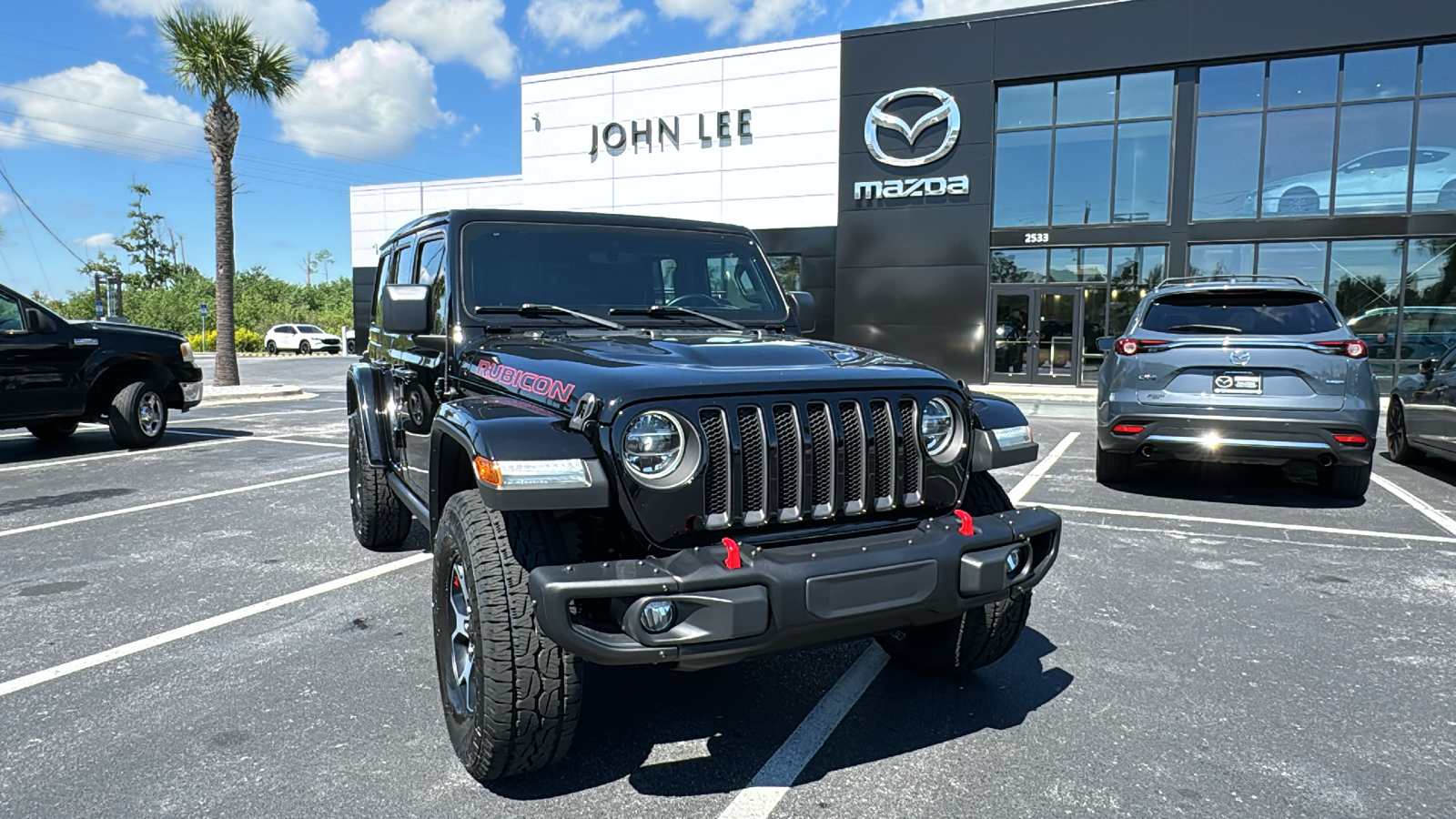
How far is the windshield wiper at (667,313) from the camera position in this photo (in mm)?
3902

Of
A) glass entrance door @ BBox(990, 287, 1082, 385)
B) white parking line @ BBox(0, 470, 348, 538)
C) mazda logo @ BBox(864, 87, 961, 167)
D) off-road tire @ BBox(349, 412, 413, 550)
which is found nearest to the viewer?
off-road tire @ BBox(349, 412, 413, 550)

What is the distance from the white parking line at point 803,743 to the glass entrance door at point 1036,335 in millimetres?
17366

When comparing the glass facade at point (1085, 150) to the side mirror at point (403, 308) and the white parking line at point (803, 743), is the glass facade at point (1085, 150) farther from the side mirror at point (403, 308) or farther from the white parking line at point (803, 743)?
the side mirror at point (403, 308)

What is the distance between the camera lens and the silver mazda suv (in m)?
6.29

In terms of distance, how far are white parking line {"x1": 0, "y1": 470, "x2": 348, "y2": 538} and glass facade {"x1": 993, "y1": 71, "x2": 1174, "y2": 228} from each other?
16.4m

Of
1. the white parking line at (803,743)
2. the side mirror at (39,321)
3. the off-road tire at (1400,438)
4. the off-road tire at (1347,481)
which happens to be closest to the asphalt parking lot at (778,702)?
the white parking line at (803,743)

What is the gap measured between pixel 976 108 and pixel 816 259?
16.2ft

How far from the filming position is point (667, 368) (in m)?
2.71

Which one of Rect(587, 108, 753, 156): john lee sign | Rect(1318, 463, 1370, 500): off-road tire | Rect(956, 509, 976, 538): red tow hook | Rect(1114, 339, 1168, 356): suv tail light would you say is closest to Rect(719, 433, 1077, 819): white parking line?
Rect(956, 509, 976, 538): red tow hook

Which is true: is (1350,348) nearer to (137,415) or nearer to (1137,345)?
(1137,345)

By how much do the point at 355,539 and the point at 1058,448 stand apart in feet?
25.1

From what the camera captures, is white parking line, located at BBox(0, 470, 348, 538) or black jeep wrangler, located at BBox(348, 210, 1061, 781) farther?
white parking line, located at BBox(0, 470, 348, 538)

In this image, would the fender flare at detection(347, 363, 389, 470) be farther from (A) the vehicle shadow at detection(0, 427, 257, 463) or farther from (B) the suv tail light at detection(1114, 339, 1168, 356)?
(A) the vehicle shadow at detection(0, 427, 257, 463)

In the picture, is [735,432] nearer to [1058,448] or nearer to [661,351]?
[661,351]
